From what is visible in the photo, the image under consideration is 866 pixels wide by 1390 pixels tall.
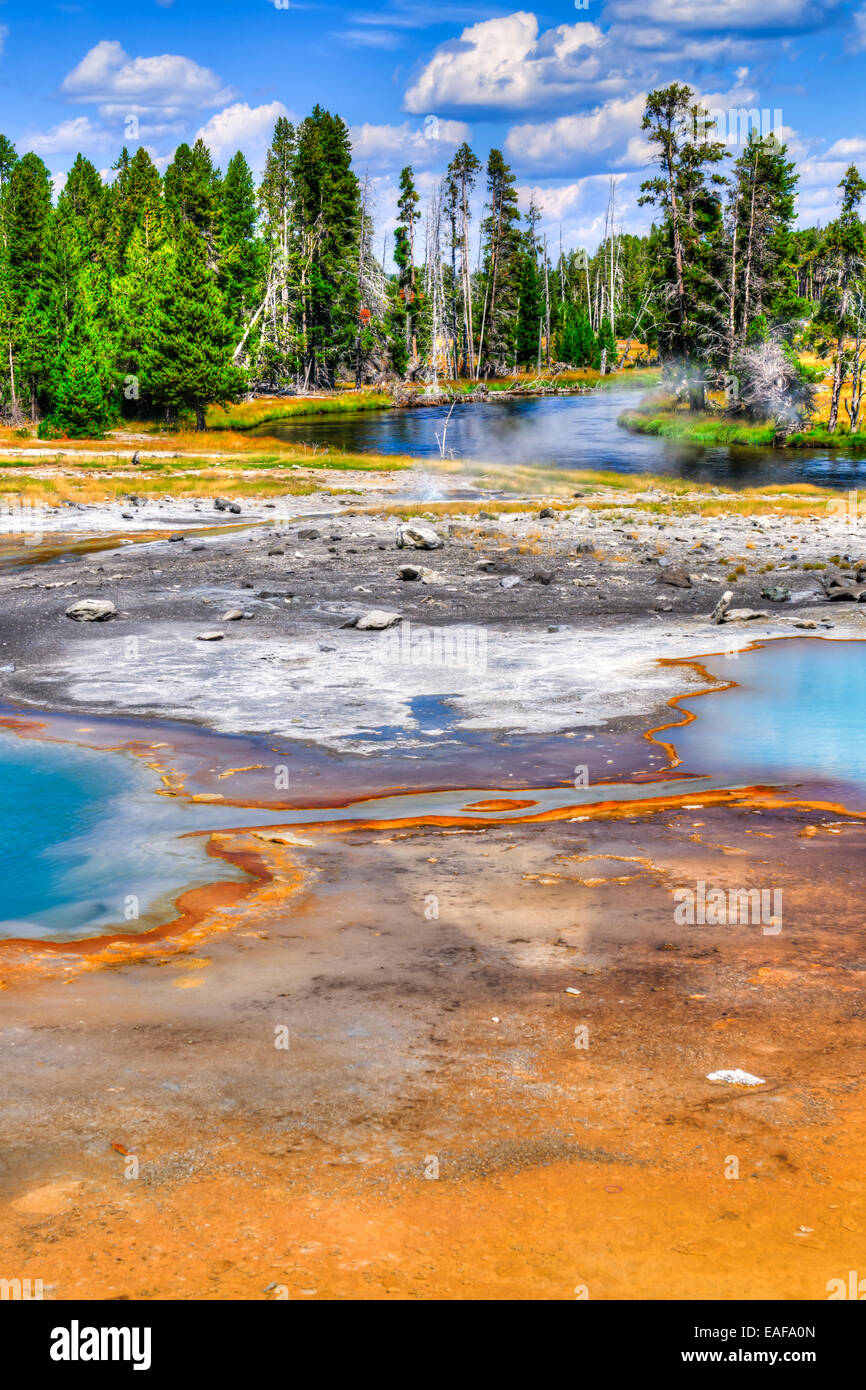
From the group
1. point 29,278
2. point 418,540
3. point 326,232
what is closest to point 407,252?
point 326,232

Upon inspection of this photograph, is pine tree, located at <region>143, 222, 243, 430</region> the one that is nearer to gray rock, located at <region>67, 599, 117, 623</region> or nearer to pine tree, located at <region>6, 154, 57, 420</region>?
pine tree, located at <region>6, 154, 57, 420</region>

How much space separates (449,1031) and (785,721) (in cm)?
743

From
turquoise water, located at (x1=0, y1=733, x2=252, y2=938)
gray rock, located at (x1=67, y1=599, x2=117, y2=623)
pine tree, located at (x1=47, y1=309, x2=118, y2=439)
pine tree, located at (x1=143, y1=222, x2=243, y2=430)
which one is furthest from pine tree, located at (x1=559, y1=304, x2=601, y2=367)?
turquoise water, located at (x1=0, y1=733, x2=252, y2=938)

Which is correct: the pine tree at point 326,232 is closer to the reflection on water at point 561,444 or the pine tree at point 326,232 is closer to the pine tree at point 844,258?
the reflection on water at point 561,444

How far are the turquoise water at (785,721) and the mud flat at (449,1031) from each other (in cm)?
28

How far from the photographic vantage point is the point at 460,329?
331ft

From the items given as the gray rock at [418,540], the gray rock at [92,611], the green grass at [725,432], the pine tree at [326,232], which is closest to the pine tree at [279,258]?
the pine tree at [326,232]

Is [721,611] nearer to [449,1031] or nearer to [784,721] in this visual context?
[784,721]

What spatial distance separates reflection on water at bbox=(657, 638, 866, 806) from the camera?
33.2 feet

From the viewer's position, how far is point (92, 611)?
16828mm

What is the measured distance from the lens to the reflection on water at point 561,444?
4688 cm

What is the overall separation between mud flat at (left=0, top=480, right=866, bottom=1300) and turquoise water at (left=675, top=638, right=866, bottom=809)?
0.93ft
